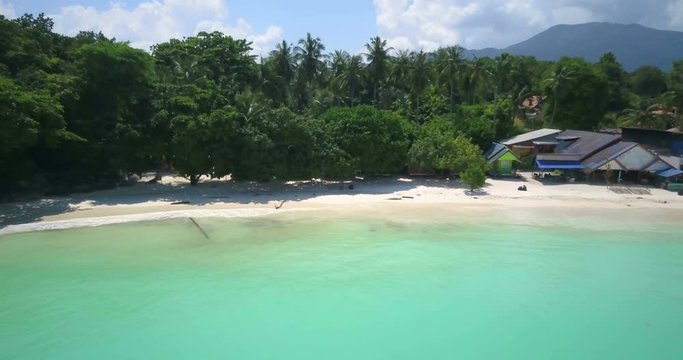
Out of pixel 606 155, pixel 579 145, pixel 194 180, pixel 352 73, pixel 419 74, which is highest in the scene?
pixel 352 73

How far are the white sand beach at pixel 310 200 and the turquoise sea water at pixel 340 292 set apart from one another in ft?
7.56

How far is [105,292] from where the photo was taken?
56.5ft

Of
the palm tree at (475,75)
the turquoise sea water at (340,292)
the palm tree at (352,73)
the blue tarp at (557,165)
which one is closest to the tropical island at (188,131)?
the blue tarp at (557,165)

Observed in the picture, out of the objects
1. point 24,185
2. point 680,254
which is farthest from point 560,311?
point 24,185

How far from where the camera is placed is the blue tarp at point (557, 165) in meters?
35.5

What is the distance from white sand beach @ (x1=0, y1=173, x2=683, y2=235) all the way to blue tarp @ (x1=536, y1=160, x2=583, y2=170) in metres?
Answer: 1.37

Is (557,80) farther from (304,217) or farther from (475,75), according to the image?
(304,217)

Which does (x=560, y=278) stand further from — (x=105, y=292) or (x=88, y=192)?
(x=88, y=192)

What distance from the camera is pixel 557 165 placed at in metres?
35.8

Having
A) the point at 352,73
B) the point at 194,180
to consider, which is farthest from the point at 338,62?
the point at 194,180

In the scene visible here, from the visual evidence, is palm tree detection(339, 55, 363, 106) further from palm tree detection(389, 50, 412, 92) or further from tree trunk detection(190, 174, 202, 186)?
tree trunk detection(190, 174, 202, 186)

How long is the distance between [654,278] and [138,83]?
98.9 ft

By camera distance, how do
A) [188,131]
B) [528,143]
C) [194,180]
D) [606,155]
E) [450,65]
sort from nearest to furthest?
[188,131] → [194,180] → [606,155] → [528,143] → [450,65]

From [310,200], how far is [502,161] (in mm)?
16157
